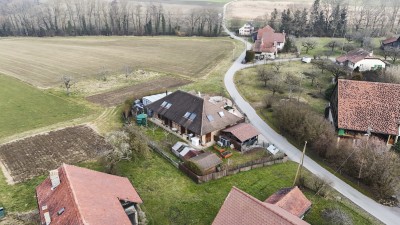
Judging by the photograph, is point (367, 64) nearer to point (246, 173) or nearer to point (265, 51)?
point (265, 51)

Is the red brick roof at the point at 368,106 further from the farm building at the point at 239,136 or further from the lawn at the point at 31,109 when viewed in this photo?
the lawn at the point at 31,109

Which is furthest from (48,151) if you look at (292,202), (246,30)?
(246,30)

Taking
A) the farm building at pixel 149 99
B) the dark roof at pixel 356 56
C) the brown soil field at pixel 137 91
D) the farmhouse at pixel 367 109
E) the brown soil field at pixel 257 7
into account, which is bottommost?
the brown soil field at pixel 137 91

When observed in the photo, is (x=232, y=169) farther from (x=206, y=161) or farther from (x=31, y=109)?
(x=31, y=109)

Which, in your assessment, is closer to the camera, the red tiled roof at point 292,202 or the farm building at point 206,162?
the red tiled roof at point 292,202

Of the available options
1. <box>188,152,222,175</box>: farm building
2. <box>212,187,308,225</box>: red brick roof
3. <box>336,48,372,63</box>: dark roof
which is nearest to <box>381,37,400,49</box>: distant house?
<box>336,48,372,63</box>: dark roof

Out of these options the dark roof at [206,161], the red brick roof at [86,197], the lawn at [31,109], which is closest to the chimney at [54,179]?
the red brick roof at [86,197]

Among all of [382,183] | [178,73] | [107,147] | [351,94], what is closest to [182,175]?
[107,147]
